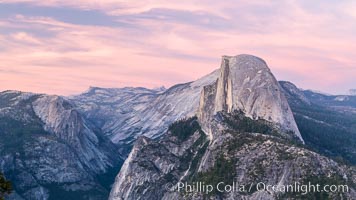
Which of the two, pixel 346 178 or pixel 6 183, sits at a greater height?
pixel 6 183

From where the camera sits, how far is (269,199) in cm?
19875

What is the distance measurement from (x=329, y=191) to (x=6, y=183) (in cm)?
12305

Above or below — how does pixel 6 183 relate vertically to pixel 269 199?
above

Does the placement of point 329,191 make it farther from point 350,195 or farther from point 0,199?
point 0,199

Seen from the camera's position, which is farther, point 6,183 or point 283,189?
point 283,189

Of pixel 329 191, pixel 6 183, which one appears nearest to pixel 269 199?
pixel 329 191

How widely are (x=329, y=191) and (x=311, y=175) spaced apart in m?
11.0

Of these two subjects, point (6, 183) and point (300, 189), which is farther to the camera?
point (300, 189)

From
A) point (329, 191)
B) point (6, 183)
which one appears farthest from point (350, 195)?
point (6, 183)

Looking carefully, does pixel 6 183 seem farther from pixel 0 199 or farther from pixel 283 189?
pixel 283 189

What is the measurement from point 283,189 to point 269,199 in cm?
600

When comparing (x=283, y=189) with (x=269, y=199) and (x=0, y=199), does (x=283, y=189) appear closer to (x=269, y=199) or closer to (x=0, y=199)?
(x=269, y=199)

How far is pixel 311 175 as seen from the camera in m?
200

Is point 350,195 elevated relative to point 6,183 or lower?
lower
